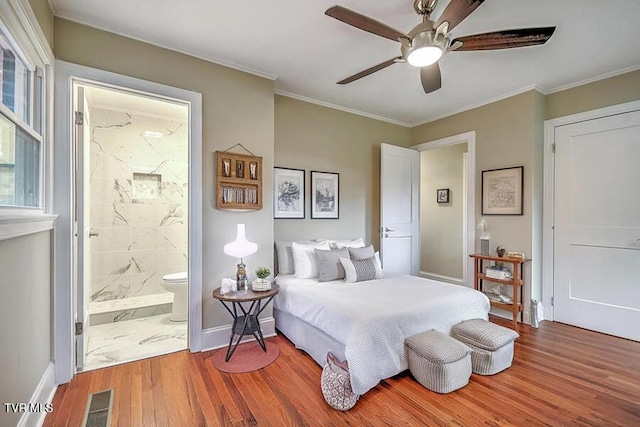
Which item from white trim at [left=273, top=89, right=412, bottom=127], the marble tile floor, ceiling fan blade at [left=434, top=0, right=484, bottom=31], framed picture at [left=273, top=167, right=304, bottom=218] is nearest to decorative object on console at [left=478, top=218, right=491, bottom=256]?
white trim at [left=273, top=89, right=412, bottom=127]

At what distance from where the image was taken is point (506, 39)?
6.10 ft

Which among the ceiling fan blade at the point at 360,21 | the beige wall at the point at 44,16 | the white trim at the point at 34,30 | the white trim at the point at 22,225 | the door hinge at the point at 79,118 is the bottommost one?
the white trim at the point at 22,225

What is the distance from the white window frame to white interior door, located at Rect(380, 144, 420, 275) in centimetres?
334

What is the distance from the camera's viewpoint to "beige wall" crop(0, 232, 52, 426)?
135cm

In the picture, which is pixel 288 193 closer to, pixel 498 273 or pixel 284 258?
pixel 284 258

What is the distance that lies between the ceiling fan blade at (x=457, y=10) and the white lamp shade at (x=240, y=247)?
79.4 inches

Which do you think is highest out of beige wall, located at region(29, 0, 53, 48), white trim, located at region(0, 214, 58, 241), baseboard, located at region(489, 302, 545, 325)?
beige wall, located at region(29, 0, 53, 48)

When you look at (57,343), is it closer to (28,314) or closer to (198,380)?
(28,314)

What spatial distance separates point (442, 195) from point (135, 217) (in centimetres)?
475

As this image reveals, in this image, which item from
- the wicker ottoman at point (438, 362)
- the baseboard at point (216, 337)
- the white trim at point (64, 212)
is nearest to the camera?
the wicker ottoman at point (438, 362)

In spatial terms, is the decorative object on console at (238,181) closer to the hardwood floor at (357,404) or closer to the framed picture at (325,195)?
the framed picture at (325,195)

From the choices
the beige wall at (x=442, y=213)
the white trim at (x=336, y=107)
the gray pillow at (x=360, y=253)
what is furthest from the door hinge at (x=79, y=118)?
the beige wall at (x=442, y=213)

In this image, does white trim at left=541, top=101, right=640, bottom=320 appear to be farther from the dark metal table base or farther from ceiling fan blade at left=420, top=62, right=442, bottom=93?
the dark metal table base

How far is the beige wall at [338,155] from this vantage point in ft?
11.7
